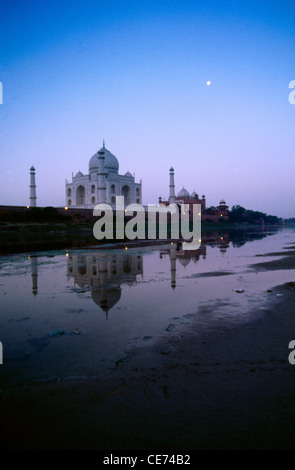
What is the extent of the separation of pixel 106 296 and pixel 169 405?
11.5 ft

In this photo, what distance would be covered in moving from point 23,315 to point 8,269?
5.14 m

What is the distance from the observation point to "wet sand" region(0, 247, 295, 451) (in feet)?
6.51

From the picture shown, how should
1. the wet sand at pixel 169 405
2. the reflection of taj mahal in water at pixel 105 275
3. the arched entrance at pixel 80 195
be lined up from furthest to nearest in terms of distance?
1. the arched entrance at pixel 80 195
2. the reflection of taj mahal in water at pixel 105 275
3. the wet sand at pixel 169 405

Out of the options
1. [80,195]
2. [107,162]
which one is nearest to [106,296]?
[107,162]

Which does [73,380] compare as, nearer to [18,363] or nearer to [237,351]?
[18,363]

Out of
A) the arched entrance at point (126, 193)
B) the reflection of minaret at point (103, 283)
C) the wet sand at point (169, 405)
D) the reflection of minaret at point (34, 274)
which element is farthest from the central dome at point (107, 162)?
the wet sand at point (169, 405)

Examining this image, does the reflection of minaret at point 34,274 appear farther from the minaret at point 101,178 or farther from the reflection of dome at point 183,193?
the reflection of dome at point 183,193

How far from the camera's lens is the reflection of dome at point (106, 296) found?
5070 millimetres

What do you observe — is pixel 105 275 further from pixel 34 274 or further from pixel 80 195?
pixel 80 195

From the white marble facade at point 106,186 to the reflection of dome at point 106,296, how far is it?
140 ft

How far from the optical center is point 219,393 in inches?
96.6

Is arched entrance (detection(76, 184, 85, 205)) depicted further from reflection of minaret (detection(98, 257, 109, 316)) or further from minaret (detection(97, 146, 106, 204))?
reflection of minaret (detection(98, 257, 109, 316))

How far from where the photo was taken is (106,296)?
18.6ft
